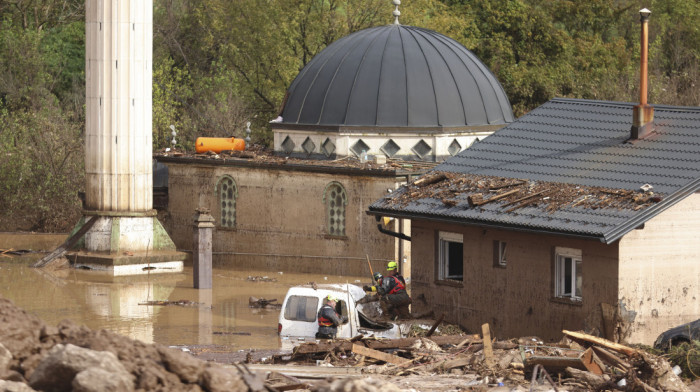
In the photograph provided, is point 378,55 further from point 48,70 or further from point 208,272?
point 48,70

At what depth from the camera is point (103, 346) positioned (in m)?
15.7

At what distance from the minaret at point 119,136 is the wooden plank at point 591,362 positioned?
25945 mm

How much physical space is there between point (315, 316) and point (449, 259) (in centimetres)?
359

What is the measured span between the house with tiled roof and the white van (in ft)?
7.00

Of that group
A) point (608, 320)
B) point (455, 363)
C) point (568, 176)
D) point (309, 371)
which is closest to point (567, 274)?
point (608, 320)

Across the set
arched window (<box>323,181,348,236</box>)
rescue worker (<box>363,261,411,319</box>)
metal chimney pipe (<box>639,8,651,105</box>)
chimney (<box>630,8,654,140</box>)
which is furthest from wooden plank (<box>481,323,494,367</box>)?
arched window (<box>323,181,348,236</box>)

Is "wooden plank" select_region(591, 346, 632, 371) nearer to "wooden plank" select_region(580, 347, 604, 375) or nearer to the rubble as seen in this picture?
the rubble

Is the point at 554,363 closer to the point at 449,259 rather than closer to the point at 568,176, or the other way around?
the point at 568,176

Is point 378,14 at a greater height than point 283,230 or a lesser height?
greater

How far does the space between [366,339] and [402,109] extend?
2265cm

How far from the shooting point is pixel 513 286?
27.8 meters

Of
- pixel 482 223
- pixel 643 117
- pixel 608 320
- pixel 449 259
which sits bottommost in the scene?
pixel 608 320

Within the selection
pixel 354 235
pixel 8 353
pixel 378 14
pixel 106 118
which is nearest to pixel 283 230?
pixel 354 235

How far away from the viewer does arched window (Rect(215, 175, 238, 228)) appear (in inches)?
1823
